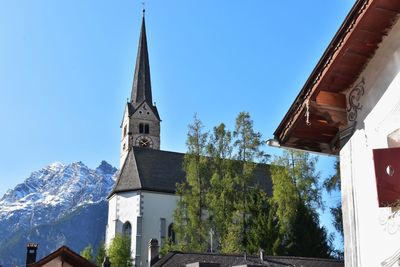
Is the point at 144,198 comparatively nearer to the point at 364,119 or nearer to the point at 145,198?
the point at 145,198

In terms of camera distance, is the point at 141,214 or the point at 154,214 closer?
the point at 141,214

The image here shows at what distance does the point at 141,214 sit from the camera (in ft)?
174

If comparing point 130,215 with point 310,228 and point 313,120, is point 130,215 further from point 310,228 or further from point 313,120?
point 313,120

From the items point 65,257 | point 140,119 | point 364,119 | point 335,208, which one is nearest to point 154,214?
point 335,208

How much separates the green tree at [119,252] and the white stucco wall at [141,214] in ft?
4.36

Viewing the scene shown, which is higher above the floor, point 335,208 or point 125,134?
point 125,134

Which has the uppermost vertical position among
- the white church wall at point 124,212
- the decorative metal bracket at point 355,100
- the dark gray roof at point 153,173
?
the dark gray roof at point 153,173

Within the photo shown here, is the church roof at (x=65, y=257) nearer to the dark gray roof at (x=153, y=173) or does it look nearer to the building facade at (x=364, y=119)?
the building facade at (x=364, y=119)

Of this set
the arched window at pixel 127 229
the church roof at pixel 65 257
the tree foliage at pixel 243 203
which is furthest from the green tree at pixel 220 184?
the church roof at pixel 65 257

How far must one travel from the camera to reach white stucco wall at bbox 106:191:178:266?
52.2 metres

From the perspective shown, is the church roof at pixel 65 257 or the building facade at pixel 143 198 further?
the building facade at pixel 143 198

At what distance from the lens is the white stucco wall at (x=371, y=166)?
650cm

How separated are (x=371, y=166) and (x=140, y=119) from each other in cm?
6580

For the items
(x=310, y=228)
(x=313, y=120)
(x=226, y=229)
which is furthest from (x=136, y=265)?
(x=313, y=120)
